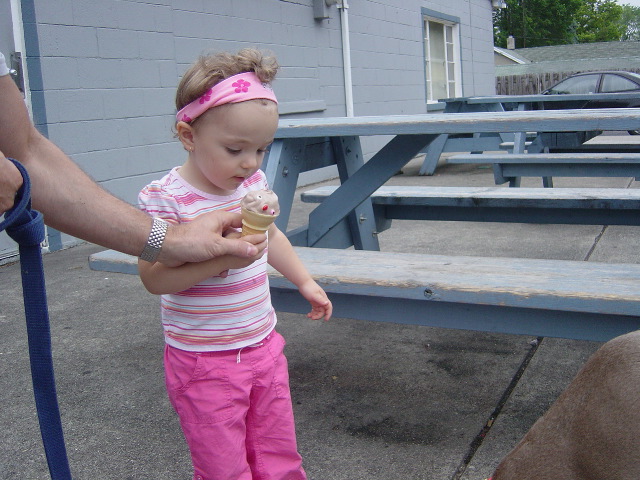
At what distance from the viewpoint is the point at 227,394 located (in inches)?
73.4

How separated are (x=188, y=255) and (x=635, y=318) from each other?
138 cm

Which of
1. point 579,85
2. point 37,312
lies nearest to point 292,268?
point 37,312

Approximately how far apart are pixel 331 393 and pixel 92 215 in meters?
1.65

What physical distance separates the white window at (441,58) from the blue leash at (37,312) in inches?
510

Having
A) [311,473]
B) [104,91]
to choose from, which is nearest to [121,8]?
[104,91]

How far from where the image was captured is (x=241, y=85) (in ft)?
5.88

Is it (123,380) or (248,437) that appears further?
(123,380)

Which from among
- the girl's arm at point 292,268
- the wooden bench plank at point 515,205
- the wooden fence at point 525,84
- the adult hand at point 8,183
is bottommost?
the wooden bench plank at point 515,205

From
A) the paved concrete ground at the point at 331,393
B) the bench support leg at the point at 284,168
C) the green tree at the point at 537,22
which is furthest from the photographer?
the green tree at the point at 537,22

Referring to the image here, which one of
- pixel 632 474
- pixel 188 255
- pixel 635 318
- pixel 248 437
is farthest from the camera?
pixel 635 318

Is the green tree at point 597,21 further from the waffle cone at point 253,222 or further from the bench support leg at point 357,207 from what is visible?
the waffle cone at point 253,222

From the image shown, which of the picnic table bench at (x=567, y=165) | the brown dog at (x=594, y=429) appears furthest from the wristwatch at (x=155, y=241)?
the picnic table bench at (x=567, y=165)

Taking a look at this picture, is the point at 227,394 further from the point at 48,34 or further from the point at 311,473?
the point at 48,34

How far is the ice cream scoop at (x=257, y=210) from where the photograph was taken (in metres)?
1.62
